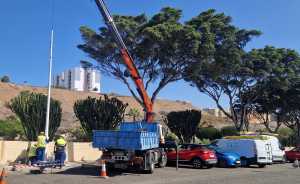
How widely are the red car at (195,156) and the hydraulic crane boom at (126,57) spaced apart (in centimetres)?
410

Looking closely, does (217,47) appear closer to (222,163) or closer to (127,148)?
(222,163)

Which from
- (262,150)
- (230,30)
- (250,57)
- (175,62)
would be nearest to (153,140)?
(262,150)

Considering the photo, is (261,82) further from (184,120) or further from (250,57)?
(184,120)

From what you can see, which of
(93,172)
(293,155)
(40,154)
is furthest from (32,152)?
(293,155)

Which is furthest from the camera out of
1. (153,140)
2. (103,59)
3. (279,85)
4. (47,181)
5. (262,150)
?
(279,85)

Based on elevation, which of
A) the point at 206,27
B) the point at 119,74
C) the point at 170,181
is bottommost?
the point at 170,181

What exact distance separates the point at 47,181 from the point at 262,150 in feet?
50.9

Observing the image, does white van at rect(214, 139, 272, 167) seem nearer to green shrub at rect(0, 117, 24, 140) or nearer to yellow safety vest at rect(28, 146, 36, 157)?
yellow safety vest at rect(28, 146, 36, 157)

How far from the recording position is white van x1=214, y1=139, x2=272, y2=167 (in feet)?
91.2

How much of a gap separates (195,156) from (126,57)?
742 cm

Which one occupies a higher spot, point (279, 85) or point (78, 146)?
point (279, 85)

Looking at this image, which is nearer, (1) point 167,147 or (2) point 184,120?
(1) point 167,147

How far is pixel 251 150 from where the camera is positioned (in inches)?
1102

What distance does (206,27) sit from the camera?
32.1m
